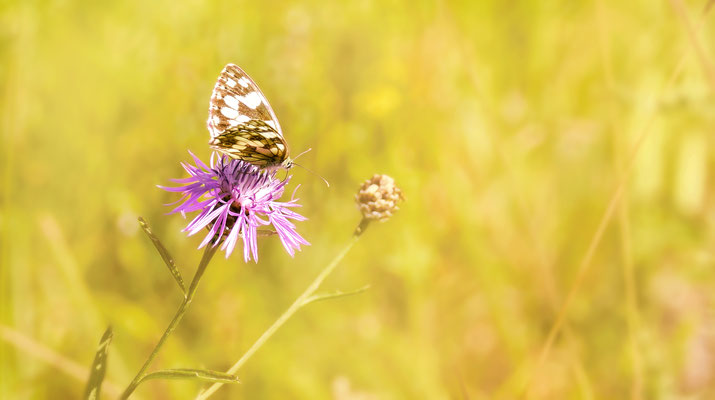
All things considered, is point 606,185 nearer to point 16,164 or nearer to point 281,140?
point 281,140

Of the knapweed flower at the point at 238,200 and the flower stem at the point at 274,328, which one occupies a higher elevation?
the knapweed flower at the point at 238,200

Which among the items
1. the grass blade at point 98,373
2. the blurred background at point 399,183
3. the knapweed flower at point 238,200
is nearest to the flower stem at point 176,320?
the grass blade at point 98,373

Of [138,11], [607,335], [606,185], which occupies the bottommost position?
[607,335]

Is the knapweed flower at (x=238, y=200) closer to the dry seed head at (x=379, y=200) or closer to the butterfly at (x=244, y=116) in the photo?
the butterfly at (x=244, y=116)

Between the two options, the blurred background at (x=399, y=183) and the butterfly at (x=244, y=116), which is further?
the blurred background at (x=399, y=183)

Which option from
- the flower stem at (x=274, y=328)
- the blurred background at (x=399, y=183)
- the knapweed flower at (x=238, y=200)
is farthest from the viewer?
the blurred background at (x=399, y=183)

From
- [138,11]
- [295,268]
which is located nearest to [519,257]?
[295,268]

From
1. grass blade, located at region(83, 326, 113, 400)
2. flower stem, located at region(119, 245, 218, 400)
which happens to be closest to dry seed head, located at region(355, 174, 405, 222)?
flower stem, located at region(119, 245, 218, 400)
